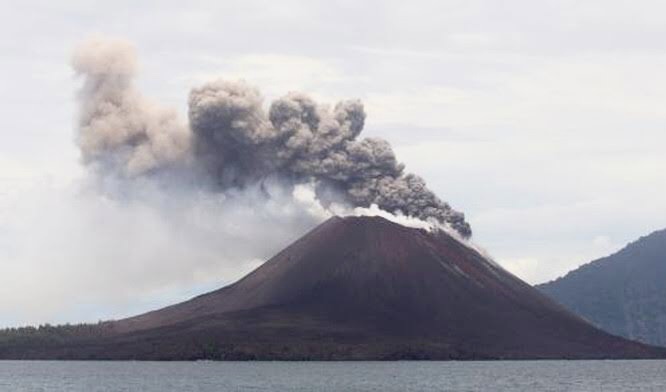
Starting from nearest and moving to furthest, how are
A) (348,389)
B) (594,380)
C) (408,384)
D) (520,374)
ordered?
(348,389) < (408,384) < (594,380) < (520,374)

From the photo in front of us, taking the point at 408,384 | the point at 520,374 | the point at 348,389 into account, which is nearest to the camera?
the point at 348,389

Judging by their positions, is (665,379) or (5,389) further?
(665,379)

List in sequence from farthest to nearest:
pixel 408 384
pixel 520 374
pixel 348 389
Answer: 1. pixel 520 374
2. pixel 408 384
3. pixel 348 389

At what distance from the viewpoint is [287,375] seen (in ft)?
606

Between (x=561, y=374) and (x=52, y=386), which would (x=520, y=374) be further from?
(x=52, y=386)

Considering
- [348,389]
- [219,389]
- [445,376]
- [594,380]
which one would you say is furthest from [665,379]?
[219,389]

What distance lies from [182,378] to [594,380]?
184ft

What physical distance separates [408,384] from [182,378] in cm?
3552

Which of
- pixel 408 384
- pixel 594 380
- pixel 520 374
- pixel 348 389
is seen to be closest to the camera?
pixel 348 389

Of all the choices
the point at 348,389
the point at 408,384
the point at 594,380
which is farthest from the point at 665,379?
the point at 348,389

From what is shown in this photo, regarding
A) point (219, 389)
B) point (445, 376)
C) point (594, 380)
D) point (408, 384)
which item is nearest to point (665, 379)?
point (594, 380)

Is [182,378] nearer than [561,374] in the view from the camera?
Yes

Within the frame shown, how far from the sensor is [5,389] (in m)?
152

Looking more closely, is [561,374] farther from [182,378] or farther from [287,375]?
[182,378]
